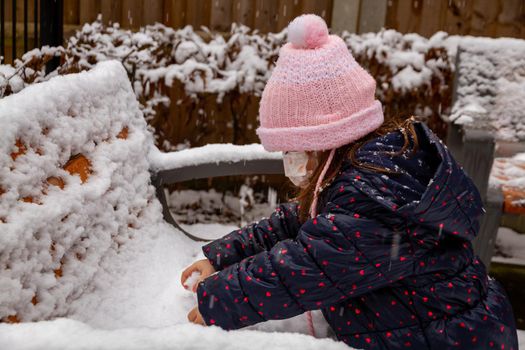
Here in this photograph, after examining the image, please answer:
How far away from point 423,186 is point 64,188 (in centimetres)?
91

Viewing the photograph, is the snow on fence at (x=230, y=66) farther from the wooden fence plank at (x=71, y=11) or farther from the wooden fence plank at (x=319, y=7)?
the wooden fence plank at (x=71, y=11)

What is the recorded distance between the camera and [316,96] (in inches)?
60.6

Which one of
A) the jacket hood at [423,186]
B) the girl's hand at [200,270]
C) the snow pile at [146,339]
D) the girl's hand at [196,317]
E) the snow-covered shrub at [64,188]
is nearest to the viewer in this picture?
the snow pile at [146,339]

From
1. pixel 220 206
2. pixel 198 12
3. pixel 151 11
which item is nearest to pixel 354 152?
pixel 220 206

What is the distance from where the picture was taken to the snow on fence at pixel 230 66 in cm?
406

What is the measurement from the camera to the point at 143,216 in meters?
2.09

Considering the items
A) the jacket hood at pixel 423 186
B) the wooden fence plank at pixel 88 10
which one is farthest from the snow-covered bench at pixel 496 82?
the wooden fence plank at pixel 88 10

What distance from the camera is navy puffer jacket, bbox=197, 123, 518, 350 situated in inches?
54.1

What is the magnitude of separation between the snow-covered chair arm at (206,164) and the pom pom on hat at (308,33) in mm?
772

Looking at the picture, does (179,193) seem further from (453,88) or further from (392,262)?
(392,262)

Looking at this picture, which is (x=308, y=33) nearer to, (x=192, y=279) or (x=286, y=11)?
(x=192, y=279)

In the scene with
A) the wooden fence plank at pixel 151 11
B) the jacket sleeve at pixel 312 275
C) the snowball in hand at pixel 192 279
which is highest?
the wooden fence plank at pixel 151 11

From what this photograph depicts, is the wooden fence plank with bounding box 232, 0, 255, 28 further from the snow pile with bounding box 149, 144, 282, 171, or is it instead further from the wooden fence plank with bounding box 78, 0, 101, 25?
the snow pile with bounding box 149, 144, 282, 171

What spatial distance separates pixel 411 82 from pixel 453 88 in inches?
11.1
